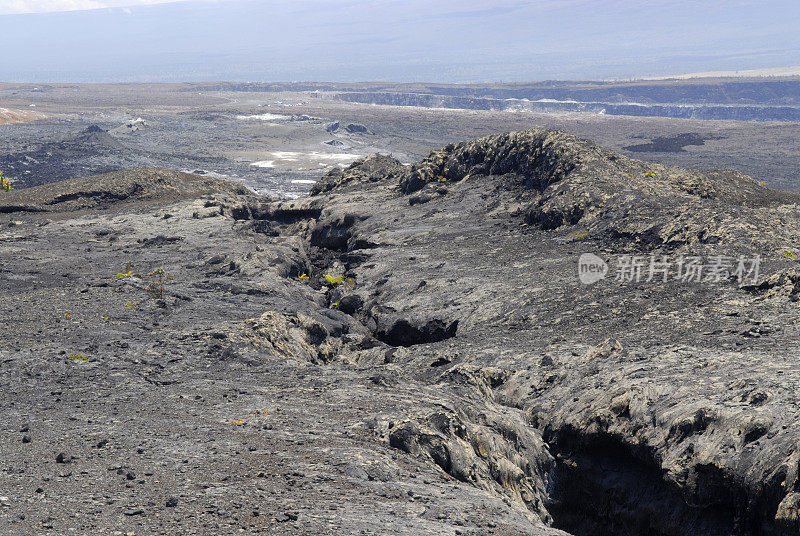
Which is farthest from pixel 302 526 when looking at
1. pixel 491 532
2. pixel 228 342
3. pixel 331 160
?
pixel 331 160

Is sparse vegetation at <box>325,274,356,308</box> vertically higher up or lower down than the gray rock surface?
lower down

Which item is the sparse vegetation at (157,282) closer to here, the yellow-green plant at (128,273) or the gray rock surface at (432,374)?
the gray rock surface at (432,374)

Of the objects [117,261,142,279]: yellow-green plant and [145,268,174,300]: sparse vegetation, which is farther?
[117,261,142,279]: yellow-green plant

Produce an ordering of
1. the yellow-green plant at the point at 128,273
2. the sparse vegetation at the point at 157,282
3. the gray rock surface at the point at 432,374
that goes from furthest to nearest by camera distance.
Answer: the yellow-green plant at the point at 128,273 < the sparse vegetation at the point at 157,282 < the gray rock surface at the point at 432,374

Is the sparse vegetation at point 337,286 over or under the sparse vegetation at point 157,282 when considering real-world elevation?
under

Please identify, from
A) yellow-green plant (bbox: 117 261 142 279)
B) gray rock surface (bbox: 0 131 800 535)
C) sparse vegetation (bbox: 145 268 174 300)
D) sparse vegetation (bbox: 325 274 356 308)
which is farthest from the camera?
sparse vegetation (bbox: 325 274 356 308)

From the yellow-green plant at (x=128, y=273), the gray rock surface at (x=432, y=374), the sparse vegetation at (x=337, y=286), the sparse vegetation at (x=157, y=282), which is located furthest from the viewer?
the sparse vegetation at (x=337, y=286)

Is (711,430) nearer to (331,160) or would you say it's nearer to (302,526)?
(302,526)

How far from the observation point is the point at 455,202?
95.4 ft

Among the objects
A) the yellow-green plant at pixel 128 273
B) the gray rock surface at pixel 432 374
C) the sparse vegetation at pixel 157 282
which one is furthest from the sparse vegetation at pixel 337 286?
the yellow-green plant at pixel 128 273

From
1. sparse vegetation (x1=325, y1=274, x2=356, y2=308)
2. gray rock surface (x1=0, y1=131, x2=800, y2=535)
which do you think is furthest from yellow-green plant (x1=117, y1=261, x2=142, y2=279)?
sparse vegetation (x1=325, y1=274, x2=356, y2=308)

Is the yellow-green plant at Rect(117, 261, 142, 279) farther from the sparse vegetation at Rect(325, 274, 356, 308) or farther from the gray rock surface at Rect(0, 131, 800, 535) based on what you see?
the sparse vegetation at Rect(325, 274, 356, 308)

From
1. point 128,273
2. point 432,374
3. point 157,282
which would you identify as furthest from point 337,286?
point 432,374

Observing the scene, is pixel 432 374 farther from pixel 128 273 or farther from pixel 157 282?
pixel 128 273
